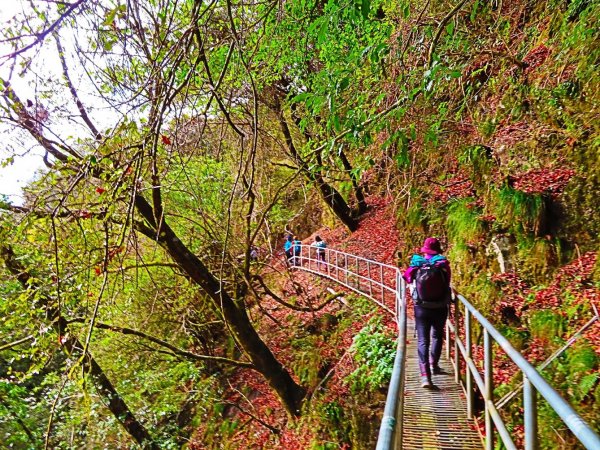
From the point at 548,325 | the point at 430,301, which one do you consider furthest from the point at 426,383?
the point at 548,325

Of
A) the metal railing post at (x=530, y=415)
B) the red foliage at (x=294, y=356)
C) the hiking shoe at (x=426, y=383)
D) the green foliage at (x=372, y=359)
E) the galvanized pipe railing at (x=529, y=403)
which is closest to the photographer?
the galvanized pipe railing at (x=529, y=403)

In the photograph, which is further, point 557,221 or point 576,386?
point 557,221

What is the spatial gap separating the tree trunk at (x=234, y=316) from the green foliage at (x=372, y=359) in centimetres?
134

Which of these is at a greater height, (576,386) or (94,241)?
(94,241)

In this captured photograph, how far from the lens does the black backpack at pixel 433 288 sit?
4.57 m

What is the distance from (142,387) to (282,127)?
8061mm

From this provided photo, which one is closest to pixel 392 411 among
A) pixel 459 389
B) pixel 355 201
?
pixel 459 389

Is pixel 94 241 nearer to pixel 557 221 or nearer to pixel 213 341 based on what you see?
pixel 557 221

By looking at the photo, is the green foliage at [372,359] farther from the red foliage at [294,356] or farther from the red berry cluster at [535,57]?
the red berry cluster at [535,57]

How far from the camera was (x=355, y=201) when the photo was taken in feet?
61.1

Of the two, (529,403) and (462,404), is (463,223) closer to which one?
(462,404)

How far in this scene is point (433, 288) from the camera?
4.57 meters

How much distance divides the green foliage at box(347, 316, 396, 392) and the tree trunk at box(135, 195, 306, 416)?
134 centimetres

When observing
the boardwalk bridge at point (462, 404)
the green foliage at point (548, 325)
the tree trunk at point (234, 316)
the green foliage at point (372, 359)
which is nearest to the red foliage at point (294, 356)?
the green foliage at point (372, 359)
